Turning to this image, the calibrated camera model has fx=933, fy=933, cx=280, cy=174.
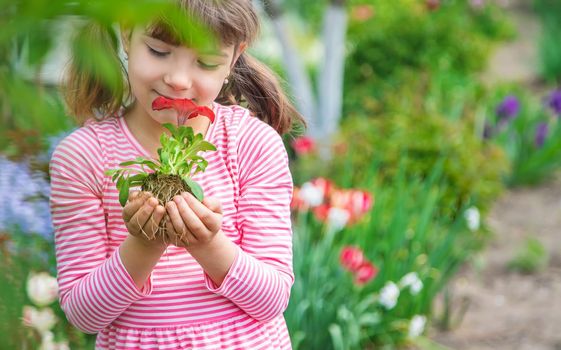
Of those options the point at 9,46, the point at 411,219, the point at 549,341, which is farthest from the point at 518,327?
the point at 9,46

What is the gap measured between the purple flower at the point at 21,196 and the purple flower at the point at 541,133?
12.8 feet

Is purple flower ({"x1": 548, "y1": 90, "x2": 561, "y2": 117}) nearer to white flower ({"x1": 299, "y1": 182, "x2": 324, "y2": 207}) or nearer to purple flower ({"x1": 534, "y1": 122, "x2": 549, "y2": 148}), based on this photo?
purple flower ({"x1": 534, "y1": 122, "x2": 549, "y2": 148})

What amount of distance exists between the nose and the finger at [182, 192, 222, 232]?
6.6 inches

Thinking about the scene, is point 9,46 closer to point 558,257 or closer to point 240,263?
point 240,263

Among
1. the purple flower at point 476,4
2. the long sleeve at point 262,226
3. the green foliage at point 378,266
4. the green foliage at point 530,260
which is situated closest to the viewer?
the long sleeve at point 262,226

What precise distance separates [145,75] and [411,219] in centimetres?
247

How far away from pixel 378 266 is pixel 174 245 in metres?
1.92

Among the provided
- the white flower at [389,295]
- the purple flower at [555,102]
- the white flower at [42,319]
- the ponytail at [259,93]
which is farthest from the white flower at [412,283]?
the purple flower at [555,102]

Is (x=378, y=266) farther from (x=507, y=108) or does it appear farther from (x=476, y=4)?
(x=476, y=4)

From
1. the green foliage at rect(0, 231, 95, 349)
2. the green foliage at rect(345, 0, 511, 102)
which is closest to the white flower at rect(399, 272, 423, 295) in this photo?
the green foliage at rect(0, 231, 95, 349)

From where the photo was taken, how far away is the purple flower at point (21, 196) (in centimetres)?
147

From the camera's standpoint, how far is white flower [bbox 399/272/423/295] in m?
3.21

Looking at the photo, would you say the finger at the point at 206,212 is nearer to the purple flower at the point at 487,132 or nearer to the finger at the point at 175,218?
the finger at the point at 175,218

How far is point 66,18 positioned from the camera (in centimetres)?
70
